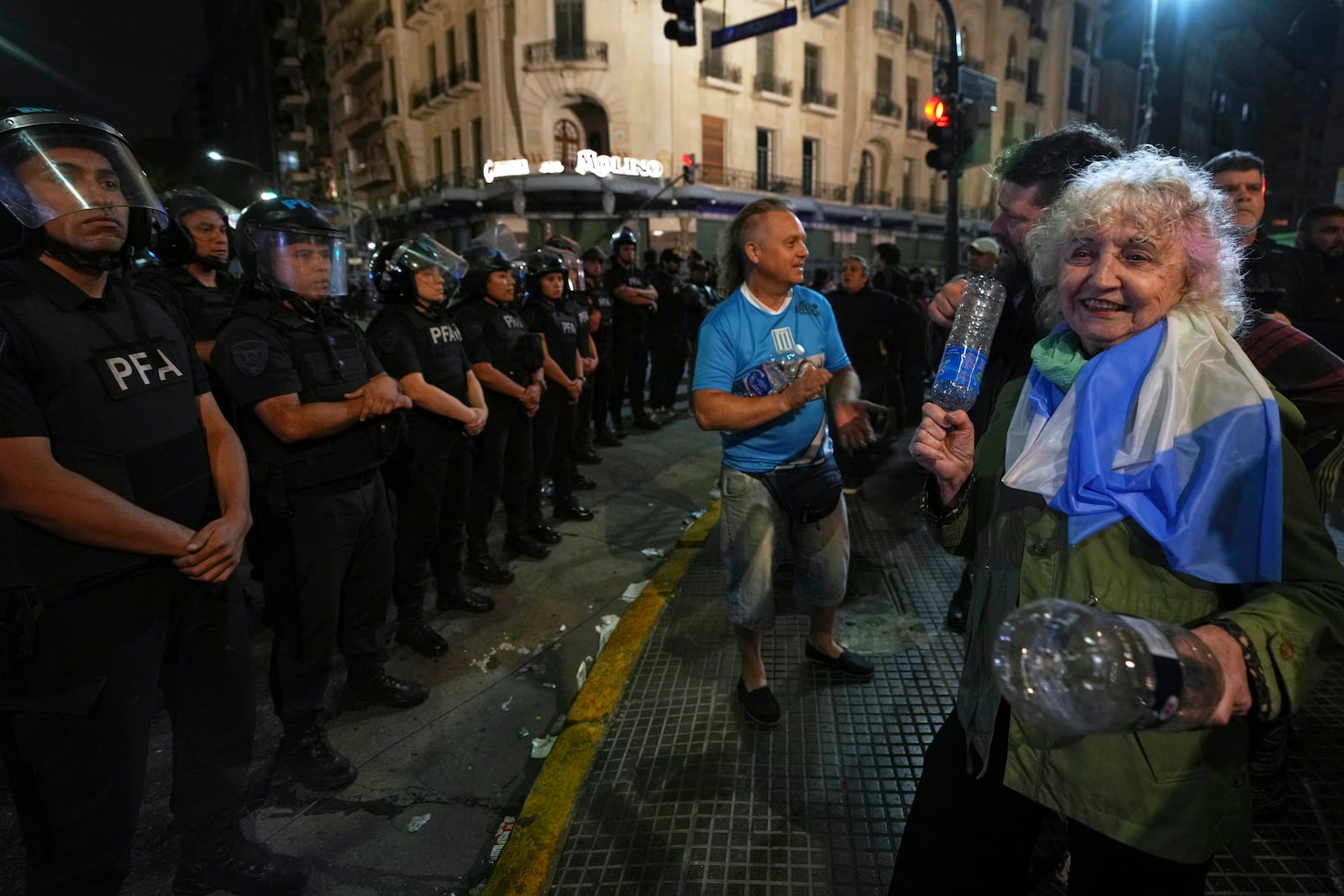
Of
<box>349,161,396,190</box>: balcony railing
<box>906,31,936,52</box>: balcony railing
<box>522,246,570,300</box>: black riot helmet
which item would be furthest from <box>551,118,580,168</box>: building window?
<box>522,246,570,300</box>: black riot helmet

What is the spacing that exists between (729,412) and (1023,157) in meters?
1.35

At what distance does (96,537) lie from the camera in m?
1.86

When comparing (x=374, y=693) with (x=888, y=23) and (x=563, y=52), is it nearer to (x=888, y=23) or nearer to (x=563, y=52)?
(x=563, y=52)

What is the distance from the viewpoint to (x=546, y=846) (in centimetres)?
236

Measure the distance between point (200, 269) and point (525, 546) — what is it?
107 inches

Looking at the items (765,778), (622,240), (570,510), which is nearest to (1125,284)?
(765,778)

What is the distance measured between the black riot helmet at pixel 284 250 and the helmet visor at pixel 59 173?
2.55 ft

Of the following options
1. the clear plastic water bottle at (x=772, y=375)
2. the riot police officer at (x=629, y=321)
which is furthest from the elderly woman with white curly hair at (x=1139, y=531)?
the riot police officer at (x=629, y=321)

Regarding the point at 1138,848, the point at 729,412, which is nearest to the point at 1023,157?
the point at 729,412

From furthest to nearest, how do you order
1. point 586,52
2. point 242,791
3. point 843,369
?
point 586,52 < point 843,369 < point 242,791

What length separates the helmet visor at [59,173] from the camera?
1.86 metres

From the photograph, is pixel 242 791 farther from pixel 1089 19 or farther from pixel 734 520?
pixel 1089 19

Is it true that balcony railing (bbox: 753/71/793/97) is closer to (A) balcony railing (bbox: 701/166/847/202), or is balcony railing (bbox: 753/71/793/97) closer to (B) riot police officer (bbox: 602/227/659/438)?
(A) balcony railing (bbox: 701/166/847/202)

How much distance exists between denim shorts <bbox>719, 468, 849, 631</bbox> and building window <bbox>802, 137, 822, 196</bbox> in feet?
108
